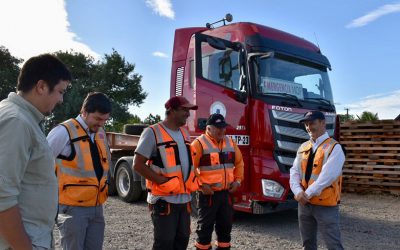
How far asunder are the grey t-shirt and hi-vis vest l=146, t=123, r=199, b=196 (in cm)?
4

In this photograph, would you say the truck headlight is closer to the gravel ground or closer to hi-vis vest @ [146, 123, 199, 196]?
the gravel ground

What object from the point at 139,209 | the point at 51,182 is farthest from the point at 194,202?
the point at 51,182

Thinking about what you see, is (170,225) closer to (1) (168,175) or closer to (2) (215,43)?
(1) (168,175)

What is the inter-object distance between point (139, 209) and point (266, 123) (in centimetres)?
358

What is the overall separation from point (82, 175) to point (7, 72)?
2916 centimetres

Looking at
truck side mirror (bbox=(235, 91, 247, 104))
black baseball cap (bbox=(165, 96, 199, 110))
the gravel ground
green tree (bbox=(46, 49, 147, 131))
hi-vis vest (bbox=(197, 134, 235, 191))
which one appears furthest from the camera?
green tree (bbox=(46, 49, 147, 131))

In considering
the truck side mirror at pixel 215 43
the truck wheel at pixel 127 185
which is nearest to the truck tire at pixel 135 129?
the truck wheel at pixel 127 185

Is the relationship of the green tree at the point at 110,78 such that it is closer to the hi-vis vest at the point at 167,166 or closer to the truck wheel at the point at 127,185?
the truck wheel at the point at 127,185

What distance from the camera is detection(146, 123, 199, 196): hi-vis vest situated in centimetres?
340

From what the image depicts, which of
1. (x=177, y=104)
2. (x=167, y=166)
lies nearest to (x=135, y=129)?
(x=177, y=104)

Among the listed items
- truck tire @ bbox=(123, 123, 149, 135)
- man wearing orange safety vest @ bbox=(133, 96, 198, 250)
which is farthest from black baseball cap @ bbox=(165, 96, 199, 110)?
truck tire @ bbox=(123, 123, 149, 135)

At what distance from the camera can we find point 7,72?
28453 mm

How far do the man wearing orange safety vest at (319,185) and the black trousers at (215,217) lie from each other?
2.82ft

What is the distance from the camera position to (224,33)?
649 centimetres
